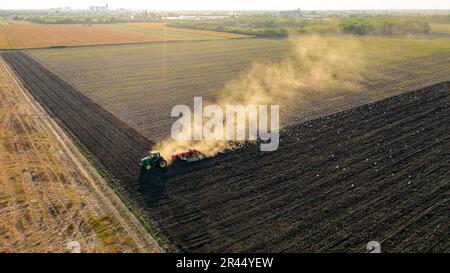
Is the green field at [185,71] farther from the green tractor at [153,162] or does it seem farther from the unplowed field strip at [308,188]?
the green tractor at [153,162]

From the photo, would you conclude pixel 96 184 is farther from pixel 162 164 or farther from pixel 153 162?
pixel 162 164

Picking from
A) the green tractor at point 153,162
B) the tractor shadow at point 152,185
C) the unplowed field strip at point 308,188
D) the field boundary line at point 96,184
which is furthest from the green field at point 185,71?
the tractor shadow at point 152,185

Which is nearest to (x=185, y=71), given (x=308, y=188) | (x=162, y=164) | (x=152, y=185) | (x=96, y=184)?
(x=162, y=164)

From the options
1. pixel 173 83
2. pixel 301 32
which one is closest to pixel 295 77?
pixel 173 83

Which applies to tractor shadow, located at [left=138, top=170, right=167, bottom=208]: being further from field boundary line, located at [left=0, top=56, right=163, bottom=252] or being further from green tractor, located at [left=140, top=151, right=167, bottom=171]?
field boundary line, located at [left=0, top=56, right=163, bottom=252]

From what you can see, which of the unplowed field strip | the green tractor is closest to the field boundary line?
the unplowed field strip
